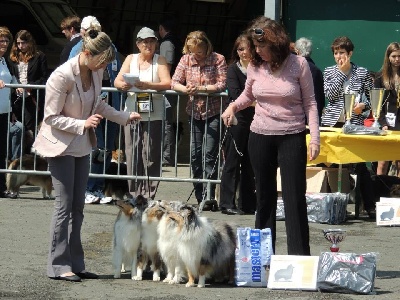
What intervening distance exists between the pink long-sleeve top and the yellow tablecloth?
325 cm

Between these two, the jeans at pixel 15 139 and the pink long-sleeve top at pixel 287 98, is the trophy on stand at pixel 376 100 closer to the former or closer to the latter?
the pink long-sleeve top at pixel 287 98

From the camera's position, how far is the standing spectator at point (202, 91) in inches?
481

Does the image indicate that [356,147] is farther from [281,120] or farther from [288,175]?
[281,120]

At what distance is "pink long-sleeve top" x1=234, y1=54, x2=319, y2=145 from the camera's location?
824 centimetres

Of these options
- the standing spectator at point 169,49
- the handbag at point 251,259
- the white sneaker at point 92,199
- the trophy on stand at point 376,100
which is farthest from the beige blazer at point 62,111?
the standing spectator at point 169,49

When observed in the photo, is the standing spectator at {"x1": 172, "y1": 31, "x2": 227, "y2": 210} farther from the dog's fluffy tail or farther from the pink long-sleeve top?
the pink long-sleeve top

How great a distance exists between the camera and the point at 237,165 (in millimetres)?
12125

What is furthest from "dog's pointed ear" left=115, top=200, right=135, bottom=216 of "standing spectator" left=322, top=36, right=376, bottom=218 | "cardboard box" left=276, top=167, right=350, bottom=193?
"standing spectator" left=322, top=36, right=376, bottom=218

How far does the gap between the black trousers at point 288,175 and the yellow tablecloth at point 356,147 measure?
314 centimetres

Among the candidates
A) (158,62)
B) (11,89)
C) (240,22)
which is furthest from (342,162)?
(240,22)

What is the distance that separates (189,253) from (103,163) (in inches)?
185

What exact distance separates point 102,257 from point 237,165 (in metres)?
3.08

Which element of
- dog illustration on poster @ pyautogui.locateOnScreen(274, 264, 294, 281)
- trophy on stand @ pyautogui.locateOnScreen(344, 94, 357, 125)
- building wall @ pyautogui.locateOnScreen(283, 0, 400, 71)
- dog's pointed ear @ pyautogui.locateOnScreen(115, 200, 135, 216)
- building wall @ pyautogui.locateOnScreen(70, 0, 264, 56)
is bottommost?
dog illustration on poster @ pyautogui.locateOnScreen(274, 264, 294, 281)

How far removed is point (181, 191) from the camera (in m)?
14.1
